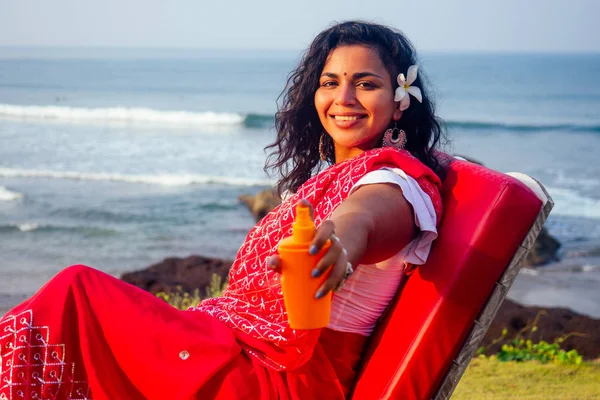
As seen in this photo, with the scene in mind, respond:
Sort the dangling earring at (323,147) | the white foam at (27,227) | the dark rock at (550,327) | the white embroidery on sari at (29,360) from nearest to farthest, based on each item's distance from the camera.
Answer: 1. the white embroidery on sari at (29,360)
2. the dangling earring at (323,147)
3. the dark rock at (550,327)
4. the white foam at (27,227)

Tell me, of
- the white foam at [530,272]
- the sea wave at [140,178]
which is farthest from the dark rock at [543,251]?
the sea wave at [140,178]

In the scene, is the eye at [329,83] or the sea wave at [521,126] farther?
the sea wave at [521,126]

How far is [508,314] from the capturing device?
624cm

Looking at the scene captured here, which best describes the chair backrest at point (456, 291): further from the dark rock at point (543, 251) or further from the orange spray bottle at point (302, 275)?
the dark rock at point (543, 251)

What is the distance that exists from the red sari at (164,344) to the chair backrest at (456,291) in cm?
13

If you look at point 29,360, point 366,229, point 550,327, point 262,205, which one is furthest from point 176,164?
point 366,229

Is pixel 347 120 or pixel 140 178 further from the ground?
pixel 347 120

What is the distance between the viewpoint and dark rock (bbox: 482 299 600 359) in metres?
5.55

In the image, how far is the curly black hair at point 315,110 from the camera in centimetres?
285

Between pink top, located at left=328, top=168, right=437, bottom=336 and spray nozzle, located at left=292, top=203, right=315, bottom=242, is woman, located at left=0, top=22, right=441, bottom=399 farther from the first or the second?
spray nozzle, located at left=292, top=203, right=315, bottom=242

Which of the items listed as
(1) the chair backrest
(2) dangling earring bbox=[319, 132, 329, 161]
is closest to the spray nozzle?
(1) the chair backrest

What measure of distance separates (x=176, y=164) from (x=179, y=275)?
972 centimetres

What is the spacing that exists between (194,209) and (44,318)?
1027 cm

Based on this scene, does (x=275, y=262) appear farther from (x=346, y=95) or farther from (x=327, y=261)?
(x=346, y=95)
